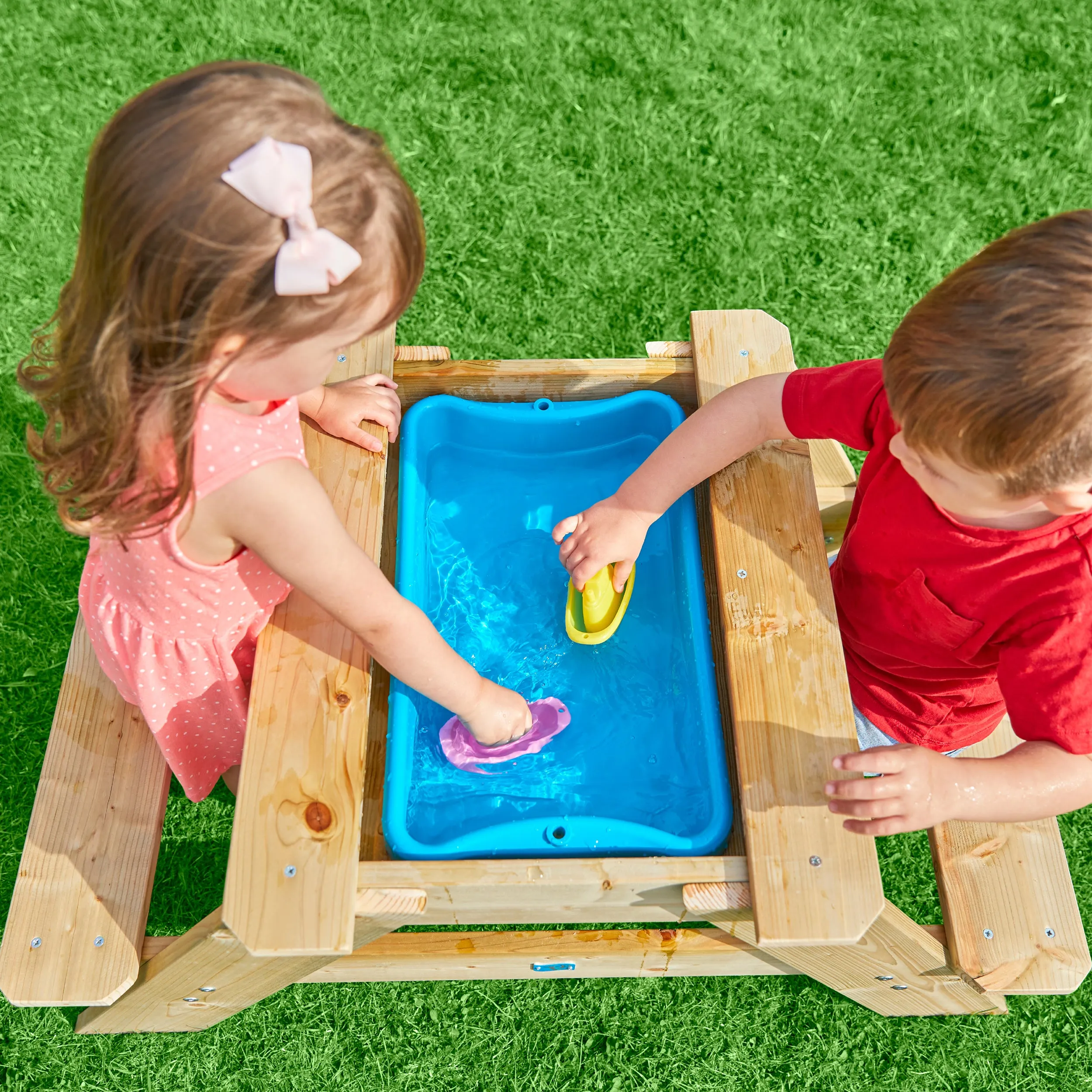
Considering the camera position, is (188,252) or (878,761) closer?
(188,252)

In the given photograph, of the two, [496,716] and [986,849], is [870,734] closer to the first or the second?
[986,849]

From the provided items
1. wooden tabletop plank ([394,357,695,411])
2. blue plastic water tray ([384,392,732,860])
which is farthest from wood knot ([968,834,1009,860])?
wooden tabletop plank ([394,357,695,411])

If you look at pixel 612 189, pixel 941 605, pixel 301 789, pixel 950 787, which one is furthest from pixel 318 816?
pixel 612 189

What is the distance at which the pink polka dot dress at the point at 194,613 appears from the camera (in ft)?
4.58

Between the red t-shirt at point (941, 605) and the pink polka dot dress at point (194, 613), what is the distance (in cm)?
90

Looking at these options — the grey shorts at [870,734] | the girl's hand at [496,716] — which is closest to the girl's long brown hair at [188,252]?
the girl's hand at [496,716]

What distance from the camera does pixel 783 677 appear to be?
1616mm

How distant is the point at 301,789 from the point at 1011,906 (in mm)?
1348

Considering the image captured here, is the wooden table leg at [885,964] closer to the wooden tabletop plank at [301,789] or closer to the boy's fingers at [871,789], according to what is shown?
the boy's fingers at [871,789]

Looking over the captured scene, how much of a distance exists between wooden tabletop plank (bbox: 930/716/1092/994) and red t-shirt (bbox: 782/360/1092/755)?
0.19 m

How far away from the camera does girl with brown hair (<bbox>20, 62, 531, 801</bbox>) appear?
1.15m

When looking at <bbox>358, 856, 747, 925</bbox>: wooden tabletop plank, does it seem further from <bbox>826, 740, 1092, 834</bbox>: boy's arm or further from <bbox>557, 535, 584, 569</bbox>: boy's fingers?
<bbox>557, 535, 584, 569</bbox>: boy's fingers

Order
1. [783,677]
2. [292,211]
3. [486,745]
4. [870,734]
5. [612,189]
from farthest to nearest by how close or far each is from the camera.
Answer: [612,189], [870,734], [486,745], [783,677], [292,211]

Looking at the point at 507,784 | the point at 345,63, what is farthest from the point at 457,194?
the point at 507,784
